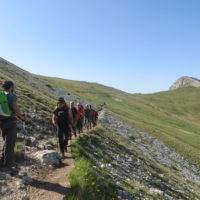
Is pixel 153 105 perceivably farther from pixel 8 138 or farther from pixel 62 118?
pixel 8 138

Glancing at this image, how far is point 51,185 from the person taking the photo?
877 cm

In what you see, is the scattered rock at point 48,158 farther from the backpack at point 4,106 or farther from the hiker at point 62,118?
the backpack at point 4,106

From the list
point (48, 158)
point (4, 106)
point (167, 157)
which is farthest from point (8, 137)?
point (167, 157)

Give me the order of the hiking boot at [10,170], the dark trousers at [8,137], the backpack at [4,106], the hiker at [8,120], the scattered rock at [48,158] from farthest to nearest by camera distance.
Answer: the scattered rock at [48,158], the hiking boot at [10,170], the dark trousers at [8,137], the hiker at [8,120], the backpack at [4,106]

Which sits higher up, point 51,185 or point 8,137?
point 8,137

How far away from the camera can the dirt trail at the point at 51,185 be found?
7.83m

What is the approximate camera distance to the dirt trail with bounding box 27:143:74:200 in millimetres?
7828

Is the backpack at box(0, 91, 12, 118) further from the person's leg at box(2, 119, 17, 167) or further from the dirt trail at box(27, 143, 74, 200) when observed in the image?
the dirt trail at box(27, 143, 74, 200)

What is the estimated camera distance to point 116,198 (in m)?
9.98

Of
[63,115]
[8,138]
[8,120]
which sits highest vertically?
[63,115]

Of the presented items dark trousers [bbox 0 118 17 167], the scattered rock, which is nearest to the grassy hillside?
the scattered rock

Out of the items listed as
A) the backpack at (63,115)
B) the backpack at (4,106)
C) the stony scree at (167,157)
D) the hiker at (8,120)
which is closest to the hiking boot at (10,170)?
the hiker at (8,120)

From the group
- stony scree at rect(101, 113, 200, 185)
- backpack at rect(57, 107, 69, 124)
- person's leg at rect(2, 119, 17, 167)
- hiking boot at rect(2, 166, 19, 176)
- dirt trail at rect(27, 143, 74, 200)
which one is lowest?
stony scree at rect(101, 113, 200, 185)

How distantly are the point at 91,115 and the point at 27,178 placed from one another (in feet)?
70.2
